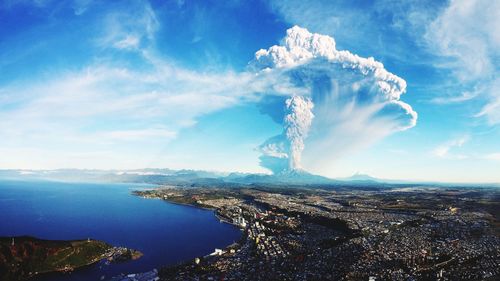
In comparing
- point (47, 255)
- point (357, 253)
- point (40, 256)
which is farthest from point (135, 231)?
point (357, 253)

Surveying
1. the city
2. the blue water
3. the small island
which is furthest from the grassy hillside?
the city

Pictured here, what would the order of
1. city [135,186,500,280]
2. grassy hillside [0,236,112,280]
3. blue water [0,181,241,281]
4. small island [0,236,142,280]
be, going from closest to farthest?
city [135,186,500,280] < grassy hillside [0,236,112,280] < small island [0,236,142,280] < blue water [0,181,241,281]

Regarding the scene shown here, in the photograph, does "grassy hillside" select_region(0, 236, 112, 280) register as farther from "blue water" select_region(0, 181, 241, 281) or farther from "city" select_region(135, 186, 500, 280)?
"city" select_region(135, 186, 500, 280)

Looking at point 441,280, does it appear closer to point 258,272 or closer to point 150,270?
point 258,272

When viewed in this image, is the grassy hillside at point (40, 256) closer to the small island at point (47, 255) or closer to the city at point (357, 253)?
the small island at point (47, 255)

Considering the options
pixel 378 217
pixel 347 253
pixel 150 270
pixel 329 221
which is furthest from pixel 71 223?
pixel 378 217

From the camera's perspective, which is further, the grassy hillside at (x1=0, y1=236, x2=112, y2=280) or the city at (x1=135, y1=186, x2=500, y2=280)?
the grassy hillside at (x1=0, y1=236, x2=112, y2=280)

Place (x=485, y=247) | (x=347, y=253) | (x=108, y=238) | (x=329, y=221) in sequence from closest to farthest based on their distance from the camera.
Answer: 1. (x=347, y=253)
2. (x=485, y=247)
3. (x=108, y=238)
4. (x=329, y=221)

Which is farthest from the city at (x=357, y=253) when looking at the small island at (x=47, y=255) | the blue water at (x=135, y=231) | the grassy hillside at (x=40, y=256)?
the grassy hillside at (x=40, y=256)
